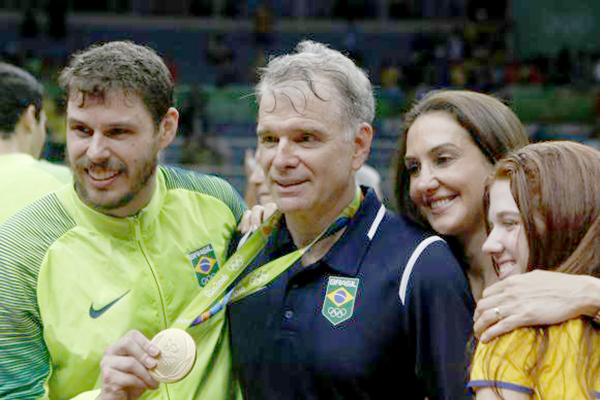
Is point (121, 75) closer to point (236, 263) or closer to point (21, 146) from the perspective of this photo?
point (236, 263)

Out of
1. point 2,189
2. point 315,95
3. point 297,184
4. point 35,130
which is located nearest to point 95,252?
point 297,184

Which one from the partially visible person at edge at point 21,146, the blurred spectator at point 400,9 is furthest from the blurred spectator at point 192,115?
the partially visible person at edge at point 21,146

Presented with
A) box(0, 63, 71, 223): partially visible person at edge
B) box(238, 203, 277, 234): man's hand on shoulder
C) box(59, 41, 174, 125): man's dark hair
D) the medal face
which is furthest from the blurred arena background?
the medal face

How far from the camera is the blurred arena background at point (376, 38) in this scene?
17172 mm

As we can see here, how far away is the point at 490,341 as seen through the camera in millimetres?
2010

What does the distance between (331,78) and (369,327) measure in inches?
31.1

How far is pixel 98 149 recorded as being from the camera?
253 centimetres

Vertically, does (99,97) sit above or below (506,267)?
above

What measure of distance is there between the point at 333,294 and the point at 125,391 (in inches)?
26.8

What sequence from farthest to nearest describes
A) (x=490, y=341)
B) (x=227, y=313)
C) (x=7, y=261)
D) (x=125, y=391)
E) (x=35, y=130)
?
(x=35, y=130) → (x=227, y=313) → (x=7, y=261) → (x=125, y=391) → (x=490, y=341)

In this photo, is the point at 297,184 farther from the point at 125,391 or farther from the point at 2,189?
the point at 2,189

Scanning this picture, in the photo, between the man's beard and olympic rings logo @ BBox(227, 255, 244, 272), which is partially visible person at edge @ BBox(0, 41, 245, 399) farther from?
olympic rings logo @ BBox(227, 255, 244, 272)

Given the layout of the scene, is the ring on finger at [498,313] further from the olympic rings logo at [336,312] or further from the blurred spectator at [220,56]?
the blurred spectator at [220,56]

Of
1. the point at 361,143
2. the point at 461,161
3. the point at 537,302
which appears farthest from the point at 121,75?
the point at 537,302
